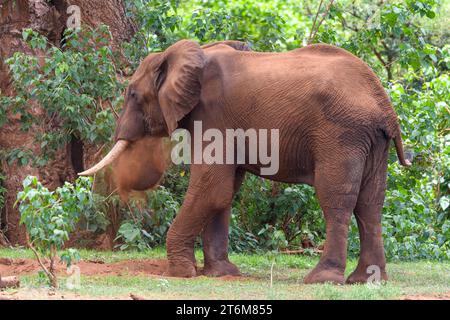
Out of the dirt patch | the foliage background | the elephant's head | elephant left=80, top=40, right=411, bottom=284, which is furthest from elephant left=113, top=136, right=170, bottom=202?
the dirt patch

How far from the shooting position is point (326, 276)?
9156 millimetres

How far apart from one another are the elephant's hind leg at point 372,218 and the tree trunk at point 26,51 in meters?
4.54

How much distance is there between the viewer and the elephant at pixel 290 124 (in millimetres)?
9242

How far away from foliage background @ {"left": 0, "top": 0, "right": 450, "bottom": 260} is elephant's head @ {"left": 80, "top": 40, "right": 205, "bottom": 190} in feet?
4.40

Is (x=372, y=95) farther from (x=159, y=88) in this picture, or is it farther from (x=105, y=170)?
(x=105, y=170)

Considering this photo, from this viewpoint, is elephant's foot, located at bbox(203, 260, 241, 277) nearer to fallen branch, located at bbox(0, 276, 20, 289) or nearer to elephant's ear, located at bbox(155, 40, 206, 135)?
elephant's ear, located at bbox(155, 40, 206, 135)

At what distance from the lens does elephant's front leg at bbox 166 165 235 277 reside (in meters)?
9.76

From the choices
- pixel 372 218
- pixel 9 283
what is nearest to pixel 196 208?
pixel 372 218

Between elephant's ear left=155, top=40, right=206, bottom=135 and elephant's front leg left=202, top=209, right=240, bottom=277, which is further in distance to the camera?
elephant's front leg left=202, top=209, right=240, bottom=277

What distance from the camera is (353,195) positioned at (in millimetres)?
9242

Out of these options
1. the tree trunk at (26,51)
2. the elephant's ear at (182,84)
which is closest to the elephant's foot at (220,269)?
the elephant's ear at (182,84)

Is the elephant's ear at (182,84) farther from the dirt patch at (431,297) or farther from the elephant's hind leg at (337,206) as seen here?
the dirt patch at (431,297)

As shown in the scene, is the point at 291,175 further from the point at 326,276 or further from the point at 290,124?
the point at 326,276

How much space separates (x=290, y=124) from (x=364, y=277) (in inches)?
63.0
